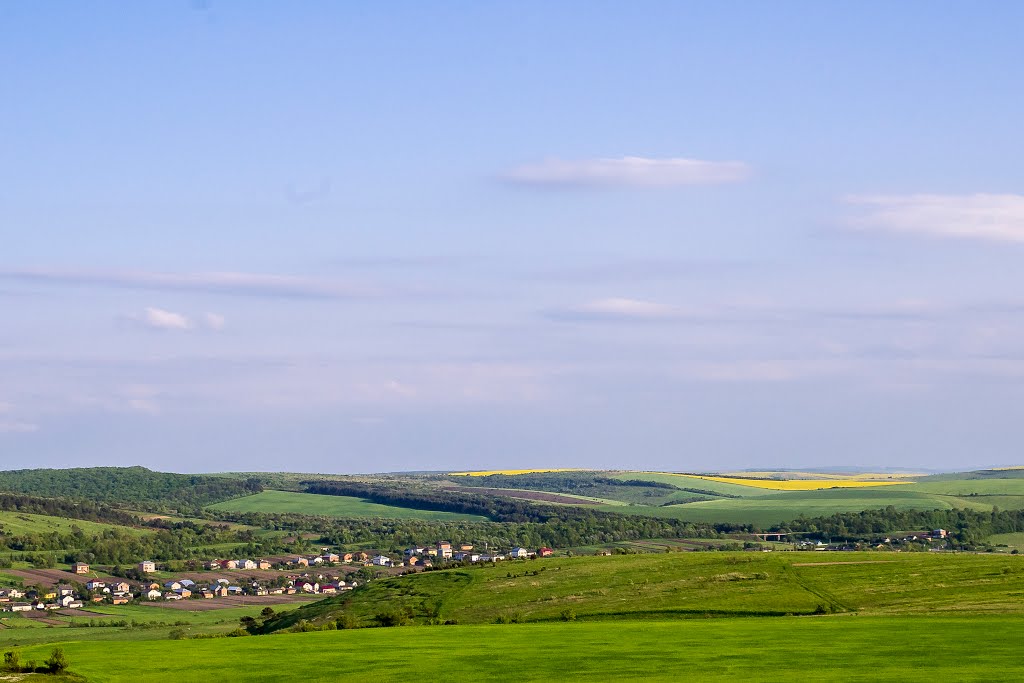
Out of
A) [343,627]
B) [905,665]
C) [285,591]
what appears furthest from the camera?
[285,591]

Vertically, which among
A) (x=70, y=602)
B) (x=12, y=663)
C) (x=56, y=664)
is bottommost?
(x=70, y=602)

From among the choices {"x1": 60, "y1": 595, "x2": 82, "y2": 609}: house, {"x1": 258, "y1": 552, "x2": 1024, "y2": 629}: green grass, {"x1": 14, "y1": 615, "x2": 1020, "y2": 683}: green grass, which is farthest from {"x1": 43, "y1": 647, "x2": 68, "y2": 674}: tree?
{"x1": 60, "y1": 595, "x2": 82, "y2": 609}: house

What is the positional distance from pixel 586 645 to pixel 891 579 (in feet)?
142

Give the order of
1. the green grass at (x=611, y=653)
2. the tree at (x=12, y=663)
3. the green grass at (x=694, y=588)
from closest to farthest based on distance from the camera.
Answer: the green grass at (x=611, y=653) → the tree at (x=12, y=663) → the green grass at (x=694, y=588)

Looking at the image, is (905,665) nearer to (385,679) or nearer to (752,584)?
(385,679)

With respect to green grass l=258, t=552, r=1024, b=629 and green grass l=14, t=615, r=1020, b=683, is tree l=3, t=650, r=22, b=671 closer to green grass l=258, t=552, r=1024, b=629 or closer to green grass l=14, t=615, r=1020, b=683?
green grass l=14, t=615, r=1020, b=683

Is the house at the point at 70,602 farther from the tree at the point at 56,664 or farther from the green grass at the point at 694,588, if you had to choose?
the tree at the point at 56,664

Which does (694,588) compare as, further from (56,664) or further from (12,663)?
(12,663)

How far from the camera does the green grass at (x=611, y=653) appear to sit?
215ft

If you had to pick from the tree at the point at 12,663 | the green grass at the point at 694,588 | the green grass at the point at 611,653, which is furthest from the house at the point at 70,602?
the tree at the point at 12,663

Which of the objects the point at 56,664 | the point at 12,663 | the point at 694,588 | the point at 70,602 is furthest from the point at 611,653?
the point at 70,602

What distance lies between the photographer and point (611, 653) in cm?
7488

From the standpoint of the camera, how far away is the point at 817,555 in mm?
136000

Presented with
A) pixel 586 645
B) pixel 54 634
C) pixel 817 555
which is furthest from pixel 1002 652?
pixel 54 634
